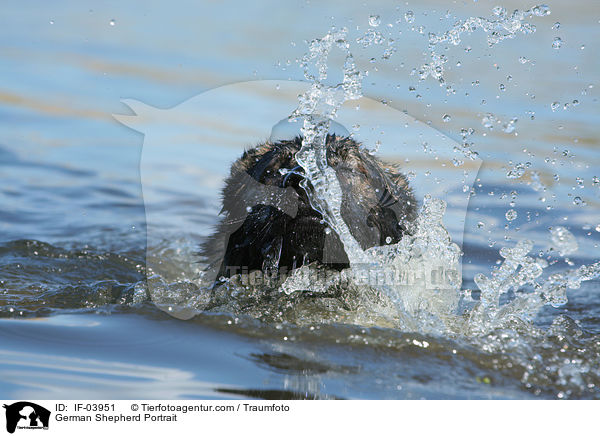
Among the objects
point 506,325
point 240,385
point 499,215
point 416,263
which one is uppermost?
point 499,215

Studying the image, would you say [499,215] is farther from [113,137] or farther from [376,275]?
[113,137]

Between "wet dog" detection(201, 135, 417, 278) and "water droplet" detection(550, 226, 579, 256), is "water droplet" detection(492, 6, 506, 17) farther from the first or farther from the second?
"water droplet" detection(550, 226, 579, 256)

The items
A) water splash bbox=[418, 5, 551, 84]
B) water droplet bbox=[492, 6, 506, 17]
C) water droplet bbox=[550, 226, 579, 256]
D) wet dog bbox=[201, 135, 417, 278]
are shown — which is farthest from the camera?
water splash bbox=[418, 5, 551, 84]

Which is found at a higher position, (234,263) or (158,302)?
(234,263)

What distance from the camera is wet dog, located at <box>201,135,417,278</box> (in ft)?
14.8

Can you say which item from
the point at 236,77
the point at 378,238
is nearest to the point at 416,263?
the point at 378,238

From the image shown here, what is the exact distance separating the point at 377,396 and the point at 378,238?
183 cm

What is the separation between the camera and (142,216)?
921cm
